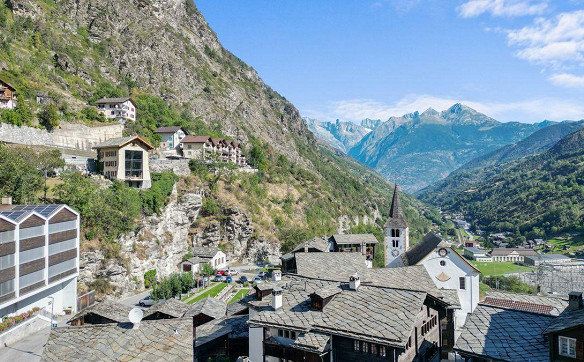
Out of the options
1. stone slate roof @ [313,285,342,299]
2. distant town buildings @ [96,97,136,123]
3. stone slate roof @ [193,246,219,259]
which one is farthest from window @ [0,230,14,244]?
distant town buildings @ [96,97,136,123]

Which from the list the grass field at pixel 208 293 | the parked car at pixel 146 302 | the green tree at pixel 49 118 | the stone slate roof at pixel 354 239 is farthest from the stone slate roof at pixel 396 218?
the green tree at pixel 49 118

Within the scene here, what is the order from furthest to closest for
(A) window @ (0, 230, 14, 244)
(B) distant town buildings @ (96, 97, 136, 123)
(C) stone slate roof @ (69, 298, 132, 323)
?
1. (B) distant town buildings @ (96, 97, 136, 123)
2. (A) window @ (0, 230, 14, 244)
3. (C) stone slate roof @ (69, 298, 132, 323)

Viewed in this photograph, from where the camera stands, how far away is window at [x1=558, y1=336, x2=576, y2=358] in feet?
79.2

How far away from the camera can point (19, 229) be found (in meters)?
48.7

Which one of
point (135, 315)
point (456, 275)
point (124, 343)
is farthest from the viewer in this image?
point (456, 275)

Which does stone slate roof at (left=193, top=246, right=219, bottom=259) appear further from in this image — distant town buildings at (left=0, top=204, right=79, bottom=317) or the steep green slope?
distant town buildings at (left=0, top=204, right=79, bottom=317)

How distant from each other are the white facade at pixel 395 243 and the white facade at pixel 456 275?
18316 mm

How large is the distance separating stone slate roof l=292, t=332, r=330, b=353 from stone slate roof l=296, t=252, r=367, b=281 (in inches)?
728

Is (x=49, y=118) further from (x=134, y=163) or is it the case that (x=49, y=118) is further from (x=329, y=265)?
(x=329, y=265)

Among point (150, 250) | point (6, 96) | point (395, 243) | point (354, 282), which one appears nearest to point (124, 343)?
point (354, 282)

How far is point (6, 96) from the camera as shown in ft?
259

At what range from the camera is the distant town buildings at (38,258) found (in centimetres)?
4719

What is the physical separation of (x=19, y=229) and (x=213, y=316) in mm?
23194

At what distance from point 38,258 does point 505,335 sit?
48.2 m
